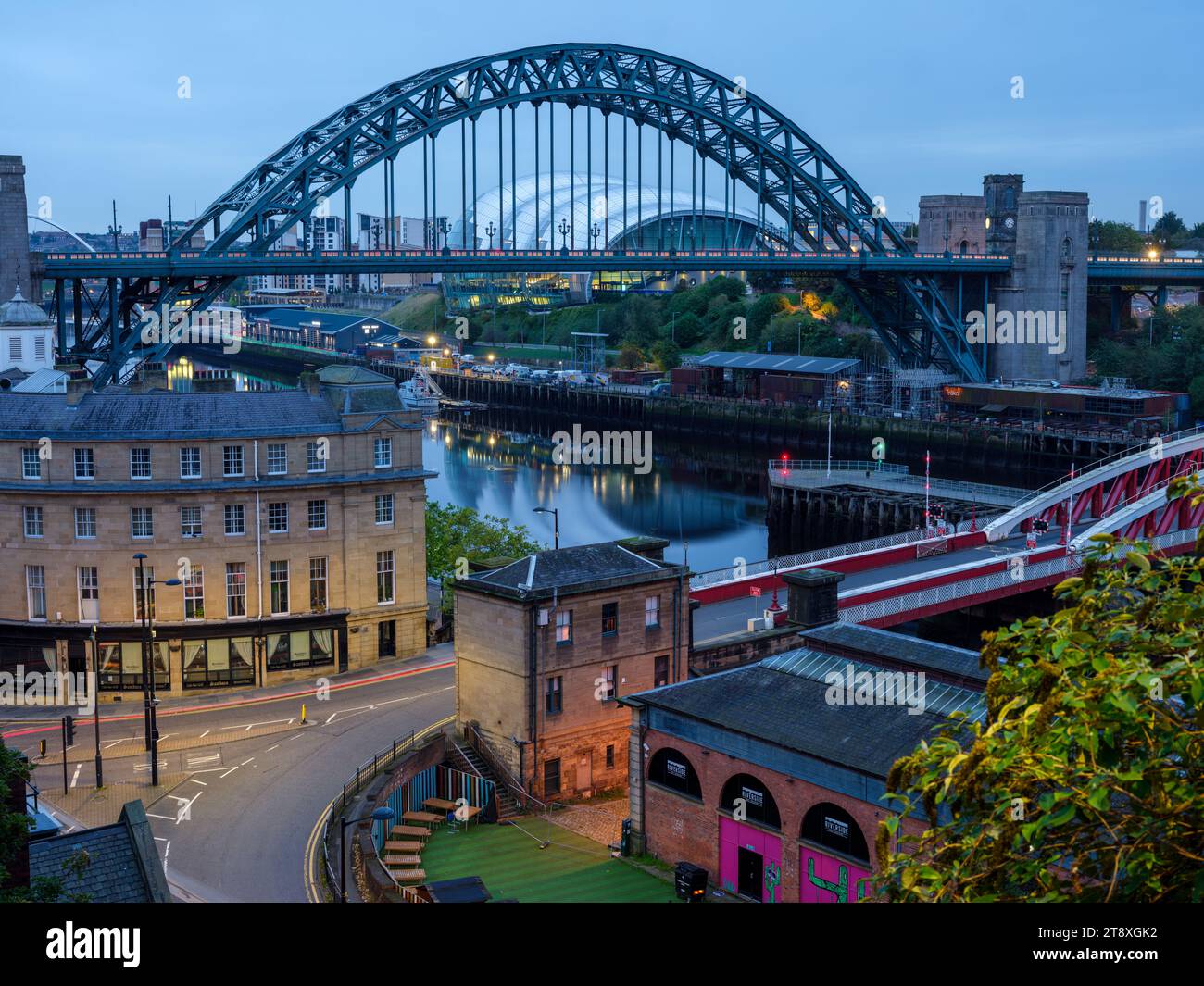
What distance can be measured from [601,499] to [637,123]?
24428 millimetres

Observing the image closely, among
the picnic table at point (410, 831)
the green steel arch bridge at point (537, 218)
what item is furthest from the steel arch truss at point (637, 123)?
the picnic table at point (410, 831)

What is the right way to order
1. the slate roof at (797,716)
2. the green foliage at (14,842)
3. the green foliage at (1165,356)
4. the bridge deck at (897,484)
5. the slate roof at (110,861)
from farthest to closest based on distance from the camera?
the green foliage at (1165,356), the bridge deck at (897,484), the slate roof at (797,716), the slate roof at (110,861), the green foliage at (14,842)

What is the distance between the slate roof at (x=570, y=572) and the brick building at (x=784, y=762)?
3.66 metres

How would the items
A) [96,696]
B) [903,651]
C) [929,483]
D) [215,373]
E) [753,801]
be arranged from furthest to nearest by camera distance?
[215,373] → [929,483] → [96,696] → [903,651] → [753,801]

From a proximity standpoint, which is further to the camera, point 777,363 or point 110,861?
point 777,363

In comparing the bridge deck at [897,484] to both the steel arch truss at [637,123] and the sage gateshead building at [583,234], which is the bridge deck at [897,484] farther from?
the sage gateshead building at [583,234]

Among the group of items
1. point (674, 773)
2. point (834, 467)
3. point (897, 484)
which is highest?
point (897, 484)

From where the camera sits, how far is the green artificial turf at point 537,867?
76.5ft

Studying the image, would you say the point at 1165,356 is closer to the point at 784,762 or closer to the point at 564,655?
the point at 564,655

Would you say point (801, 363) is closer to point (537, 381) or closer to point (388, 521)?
point (537, 381)

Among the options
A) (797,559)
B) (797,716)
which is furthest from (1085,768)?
(797,559)

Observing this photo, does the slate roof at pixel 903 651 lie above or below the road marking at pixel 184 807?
above

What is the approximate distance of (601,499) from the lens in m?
75.8

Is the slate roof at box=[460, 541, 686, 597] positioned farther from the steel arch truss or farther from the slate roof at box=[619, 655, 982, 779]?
the steel arch truss
